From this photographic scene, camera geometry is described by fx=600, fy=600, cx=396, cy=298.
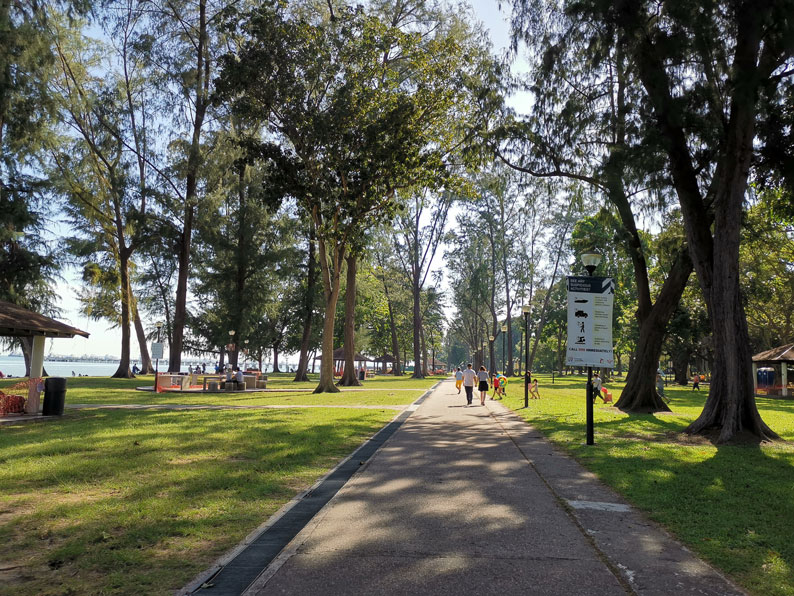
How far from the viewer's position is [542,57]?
1664 cm

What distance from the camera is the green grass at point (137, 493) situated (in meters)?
4.33

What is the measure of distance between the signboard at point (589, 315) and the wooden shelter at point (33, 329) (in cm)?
1363

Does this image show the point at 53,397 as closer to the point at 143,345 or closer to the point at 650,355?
the point at 650,355

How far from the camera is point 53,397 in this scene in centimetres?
1548

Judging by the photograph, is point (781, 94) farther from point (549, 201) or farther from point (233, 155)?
point (233, 155)

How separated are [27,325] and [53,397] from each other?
6.95ft

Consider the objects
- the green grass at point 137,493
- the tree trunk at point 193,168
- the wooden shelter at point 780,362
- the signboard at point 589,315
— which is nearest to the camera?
the green grass at point 137,493

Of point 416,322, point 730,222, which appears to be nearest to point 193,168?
point 730,222

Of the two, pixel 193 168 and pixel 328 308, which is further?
pixel 193 168

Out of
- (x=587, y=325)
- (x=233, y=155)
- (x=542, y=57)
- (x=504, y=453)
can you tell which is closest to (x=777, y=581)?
(x=504, y=453)

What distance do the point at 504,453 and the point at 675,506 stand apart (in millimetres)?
4073

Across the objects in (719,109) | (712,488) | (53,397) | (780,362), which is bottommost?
(712,488)

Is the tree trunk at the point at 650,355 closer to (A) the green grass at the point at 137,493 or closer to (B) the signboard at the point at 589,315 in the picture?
(B) the signboard at the point at 589,315

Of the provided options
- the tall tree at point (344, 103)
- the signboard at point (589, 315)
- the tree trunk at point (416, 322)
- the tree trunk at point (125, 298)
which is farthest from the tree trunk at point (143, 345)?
the signboard at point (589, 315)
